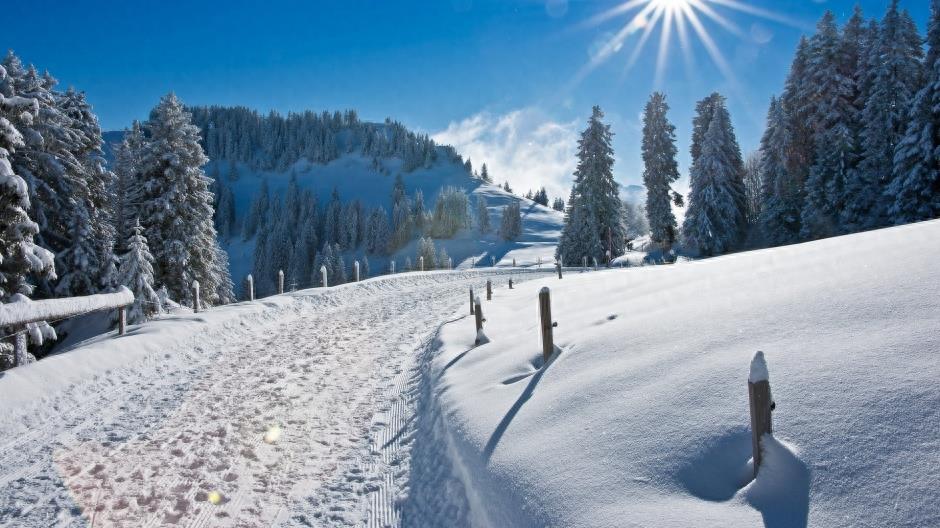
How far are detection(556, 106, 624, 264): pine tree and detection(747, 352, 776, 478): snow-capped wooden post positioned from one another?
40.0 meters

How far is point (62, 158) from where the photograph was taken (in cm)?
2022

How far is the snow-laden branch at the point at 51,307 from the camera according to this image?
23.1 ft

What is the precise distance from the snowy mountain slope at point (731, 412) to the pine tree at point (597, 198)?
36161mm

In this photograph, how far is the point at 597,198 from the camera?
41906 millimetres

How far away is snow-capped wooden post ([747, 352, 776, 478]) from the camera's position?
2705 mm

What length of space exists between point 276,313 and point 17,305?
732cm

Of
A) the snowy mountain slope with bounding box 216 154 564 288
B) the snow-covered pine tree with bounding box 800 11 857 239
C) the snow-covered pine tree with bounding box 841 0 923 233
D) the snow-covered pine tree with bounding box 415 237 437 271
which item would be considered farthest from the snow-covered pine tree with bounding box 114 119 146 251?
the snowy mountain slope with bounding box 216 154 564 288

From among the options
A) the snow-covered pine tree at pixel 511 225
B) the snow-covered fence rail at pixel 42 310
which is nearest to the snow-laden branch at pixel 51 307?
the snow-covered fence rail at pixel 42 310

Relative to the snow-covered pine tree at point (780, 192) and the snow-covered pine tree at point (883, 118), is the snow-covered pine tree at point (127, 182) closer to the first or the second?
the snow-covered pine tree at point (883, 118)

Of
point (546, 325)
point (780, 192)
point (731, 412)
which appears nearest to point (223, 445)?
point (546, 325)

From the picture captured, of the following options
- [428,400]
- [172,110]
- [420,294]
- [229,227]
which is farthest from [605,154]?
[229,227]

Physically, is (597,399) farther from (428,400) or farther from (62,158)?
(62,158)

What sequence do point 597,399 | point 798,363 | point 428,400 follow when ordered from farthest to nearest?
point 428,400
point 597,399
point 798,363

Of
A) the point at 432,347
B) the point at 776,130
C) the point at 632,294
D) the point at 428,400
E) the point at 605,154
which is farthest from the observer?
the point at 605,154
